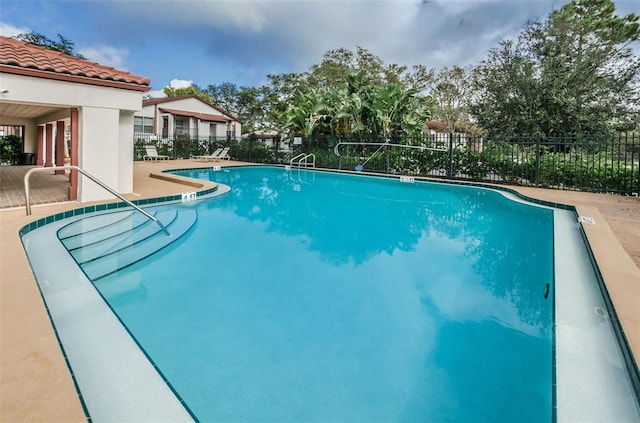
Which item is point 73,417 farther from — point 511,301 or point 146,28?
point 146,28

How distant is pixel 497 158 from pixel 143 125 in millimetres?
28482

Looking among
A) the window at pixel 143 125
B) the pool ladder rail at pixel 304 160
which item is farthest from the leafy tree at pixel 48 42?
the pool ladder rail at pixel 304 160

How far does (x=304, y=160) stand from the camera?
65.7 feet

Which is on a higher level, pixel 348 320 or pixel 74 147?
pixel 74 147

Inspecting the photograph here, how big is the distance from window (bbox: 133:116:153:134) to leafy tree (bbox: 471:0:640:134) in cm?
2654

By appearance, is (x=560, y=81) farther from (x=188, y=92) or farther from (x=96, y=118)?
(x=188, y=92)

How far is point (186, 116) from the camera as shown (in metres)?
32.7

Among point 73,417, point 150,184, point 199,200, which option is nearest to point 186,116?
point 150,184

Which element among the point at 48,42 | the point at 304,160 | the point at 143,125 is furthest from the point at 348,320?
the point at 48,42

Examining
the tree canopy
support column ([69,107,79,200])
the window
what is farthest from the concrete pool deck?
the window

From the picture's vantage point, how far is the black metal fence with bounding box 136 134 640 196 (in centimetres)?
1152

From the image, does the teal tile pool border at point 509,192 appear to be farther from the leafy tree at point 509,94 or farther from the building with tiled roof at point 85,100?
the leafy tree at point 509,94

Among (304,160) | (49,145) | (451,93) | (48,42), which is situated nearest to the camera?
(49,145)

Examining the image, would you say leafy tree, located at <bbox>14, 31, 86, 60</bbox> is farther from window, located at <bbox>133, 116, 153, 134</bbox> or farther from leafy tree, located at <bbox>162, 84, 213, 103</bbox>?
leafy tree, located at <bbox>162, 84, 213, 103</bbox>
